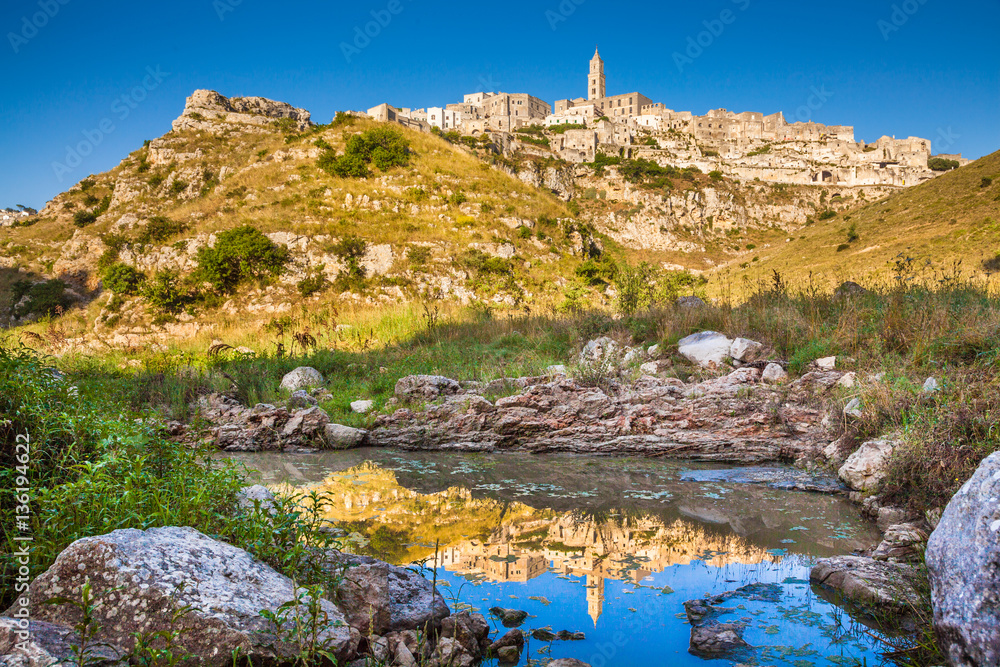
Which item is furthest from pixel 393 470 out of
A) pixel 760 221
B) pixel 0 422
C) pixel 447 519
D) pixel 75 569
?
pixel 760 221

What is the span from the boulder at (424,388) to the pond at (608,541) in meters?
1.49

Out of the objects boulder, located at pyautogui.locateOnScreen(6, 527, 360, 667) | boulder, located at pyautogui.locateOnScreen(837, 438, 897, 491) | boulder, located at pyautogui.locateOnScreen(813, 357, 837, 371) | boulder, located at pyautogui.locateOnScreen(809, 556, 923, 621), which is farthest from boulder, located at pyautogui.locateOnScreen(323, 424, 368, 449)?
boulder, located at pyautogui.locateOnScreen(813, 357, 837, 371)

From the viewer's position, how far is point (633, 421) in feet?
20.3

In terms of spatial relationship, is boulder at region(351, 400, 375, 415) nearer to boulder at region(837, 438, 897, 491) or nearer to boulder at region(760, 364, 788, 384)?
boulder at region(760, 364, 788, 384)

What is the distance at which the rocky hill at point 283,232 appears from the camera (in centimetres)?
1702

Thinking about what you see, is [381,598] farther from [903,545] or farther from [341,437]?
[341,437]

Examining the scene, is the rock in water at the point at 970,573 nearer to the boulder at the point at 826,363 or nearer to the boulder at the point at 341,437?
the boulder at the point at 826,363

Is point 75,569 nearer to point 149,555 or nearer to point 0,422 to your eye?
point 149,555

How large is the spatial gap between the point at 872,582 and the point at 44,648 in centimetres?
349

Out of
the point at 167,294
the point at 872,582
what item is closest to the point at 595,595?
the point at 872,582

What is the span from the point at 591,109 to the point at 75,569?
353 feet

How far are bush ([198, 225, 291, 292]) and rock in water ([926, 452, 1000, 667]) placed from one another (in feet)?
58.7

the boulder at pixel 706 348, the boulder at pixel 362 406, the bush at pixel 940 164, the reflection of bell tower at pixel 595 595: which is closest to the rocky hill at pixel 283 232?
the boulder at pixel 706 348

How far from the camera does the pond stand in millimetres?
2564
